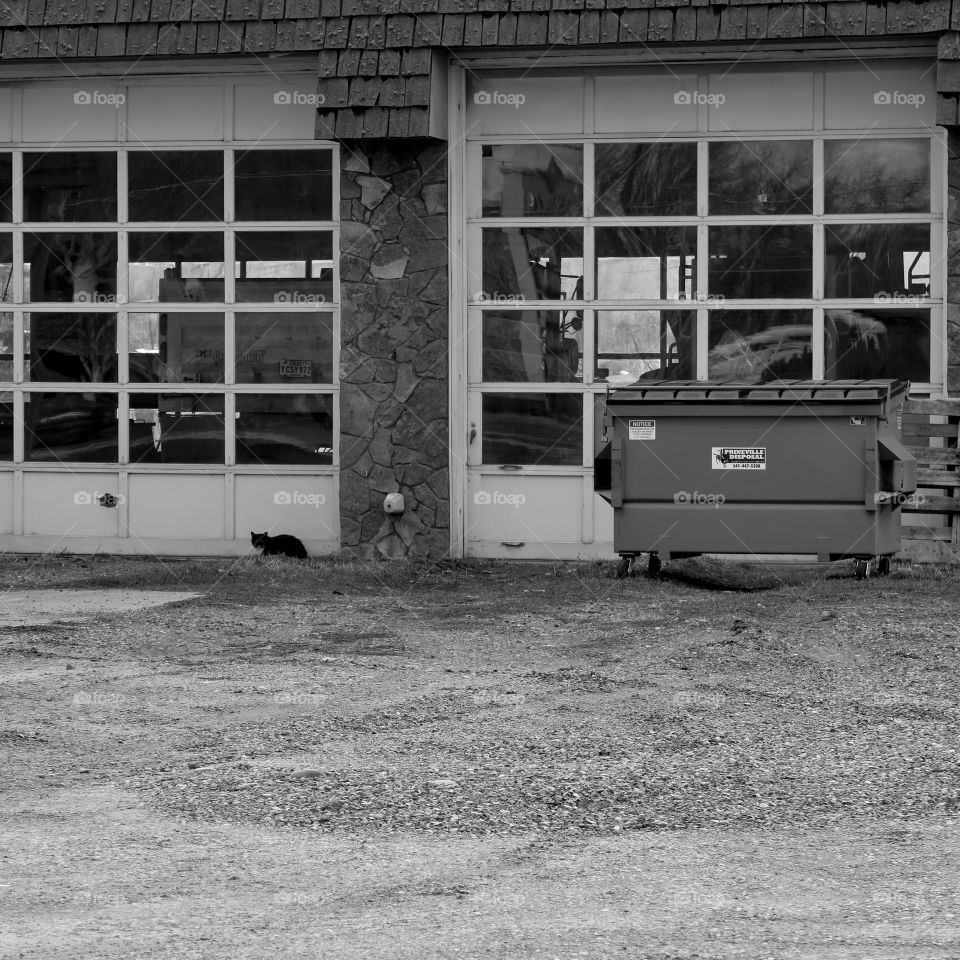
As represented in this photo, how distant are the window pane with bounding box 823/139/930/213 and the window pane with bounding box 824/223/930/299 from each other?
16 centimetres

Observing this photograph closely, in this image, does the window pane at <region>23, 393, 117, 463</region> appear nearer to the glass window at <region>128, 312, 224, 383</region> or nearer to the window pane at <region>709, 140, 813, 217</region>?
the glass window at <region>128, 312, 224, 383</region>

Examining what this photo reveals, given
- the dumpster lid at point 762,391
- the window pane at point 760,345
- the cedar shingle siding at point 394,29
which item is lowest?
the dumpster lid at point 762,391

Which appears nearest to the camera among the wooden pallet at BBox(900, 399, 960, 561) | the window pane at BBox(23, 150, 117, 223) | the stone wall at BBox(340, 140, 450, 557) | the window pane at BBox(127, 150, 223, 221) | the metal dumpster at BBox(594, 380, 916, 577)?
the metal dumpster at BBox(594, 380, 916, 577)

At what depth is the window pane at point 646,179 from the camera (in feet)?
41.9

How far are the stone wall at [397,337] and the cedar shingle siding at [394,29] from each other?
0.40 meters

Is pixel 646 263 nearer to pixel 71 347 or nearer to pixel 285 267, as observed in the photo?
pixel 285 267

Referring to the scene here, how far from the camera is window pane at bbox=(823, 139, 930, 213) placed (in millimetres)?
12438

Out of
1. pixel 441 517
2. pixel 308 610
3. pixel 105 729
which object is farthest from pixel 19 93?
pixel 105 729

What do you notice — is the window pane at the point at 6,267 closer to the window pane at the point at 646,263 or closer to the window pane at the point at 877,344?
the window pane at the point at 646,263

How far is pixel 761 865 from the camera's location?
4.49 metres

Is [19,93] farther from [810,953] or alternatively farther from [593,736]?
[810,953]

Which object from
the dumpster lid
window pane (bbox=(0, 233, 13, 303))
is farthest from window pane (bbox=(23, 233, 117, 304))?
the dumpster lid

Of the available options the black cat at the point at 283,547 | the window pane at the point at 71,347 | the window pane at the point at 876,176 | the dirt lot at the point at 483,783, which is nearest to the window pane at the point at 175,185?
the window pane at the point at 71,347

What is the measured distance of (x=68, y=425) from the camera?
1345 cm
